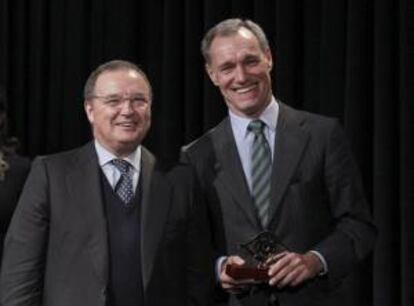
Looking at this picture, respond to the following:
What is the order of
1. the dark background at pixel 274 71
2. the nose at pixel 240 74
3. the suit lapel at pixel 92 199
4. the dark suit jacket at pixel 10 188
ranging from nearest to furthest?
the suit lapel at pixel 92 199 < the nose at pixel 240 74 < the dark suit jacket at pixel 10 188 < the dark background at pixel 274 71

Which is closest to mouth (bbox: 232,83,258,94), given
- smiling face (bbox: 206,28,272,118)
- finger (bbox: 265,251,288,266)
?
smiling face (bbox: 206,28,272,118)

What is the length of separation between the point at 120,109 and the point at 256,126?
1.24ft

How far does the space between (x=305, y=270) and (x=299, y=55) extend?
1.30 m

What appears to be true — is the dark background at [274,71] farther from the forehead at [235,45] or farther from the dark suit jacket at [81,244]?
the dark suit jacket at [81,244]

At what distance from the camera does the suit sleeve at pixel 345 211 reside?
90.4 inches

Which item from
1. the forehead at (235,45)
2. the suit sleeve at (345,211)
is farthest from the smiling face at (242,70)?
the suit sleeve at (345,211)

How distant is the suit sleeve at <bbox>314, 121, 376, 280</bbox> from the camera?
2295mm

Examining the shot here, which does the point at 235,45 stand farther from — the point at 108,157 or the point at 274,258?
the point at 274,258

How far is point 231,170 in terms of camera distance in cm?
238

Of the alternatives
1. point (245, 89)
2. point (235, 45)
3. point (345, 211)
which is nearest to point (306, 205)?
point (345, 211)

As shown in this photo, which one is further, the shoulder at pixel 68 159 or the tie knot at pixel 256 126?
the tie knot at pixel 256 126

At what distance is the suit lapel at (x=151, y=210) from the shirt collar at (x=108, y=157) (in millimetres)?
15

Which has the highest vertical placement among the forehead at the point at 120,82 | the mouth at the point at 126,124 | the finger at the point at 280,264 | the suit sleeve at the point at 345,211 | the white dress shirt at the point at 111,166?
the forehead at the point at 120,82

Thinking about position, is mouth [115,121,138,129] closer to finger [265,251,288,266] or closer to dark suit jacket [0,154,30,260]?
finger [265,251,288,266]
